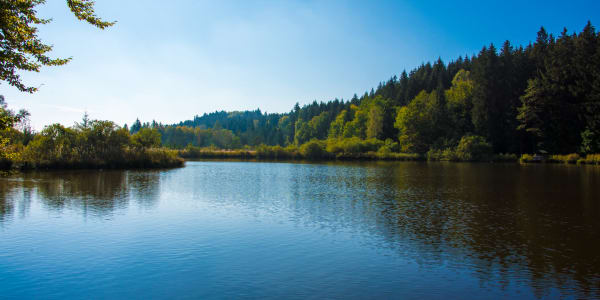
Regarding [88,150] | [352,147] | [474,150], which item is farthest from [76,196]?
[352,147]

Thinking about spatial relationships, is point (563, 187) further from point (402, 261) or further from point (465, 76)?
point (465, 76)

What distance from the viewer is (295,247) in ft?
36.4

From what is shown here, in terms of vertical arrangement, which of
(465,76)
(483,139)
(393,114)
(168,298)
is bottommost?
(168,298)

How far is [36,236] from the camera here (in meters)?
11.9

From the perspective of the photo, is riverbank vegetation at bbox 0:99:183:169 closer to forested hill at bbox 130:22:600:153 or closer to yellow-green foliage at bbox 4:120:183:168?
yellow-green foliage at bbox 4:120:183:168

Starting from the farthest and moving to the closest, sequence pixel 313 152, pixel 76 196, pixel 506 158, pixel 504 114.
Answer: pixel 313 152
pixel 504 114
pixel 506 158
pixel 76 196

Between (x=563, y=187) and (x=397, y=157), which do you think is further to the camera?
(x=397, y=157)

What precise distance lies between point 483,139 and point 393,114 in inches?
1160

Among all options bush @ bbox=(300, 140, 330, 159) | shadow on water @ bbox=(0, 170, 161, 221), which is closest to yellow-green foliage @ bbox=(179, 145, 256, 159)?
bush @ bbox=(300, 140, 330, 159)

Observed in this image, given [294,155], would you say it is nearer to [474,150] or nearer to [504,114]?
[474,150]

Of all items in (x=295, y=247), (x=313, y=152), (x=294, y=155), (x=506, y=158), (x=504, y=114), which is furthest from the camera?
(x=294, y=155)

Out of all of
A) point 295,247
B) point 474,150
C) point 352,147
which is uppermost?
point 352,147

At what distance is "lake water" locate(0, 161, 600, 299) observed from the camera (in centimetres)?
802

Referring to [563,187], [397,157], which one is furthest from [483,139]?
[563,187]
